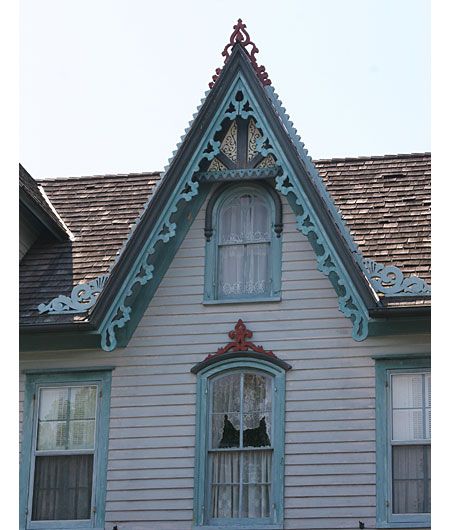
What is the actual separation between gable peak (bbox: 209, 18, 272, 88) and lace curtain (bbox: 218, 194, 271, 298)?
170 cm

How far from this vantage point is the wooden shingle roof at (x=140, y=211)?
20.5m

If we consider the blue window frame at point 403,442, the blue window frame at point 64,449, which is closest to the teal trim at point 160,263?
the blue window frame at point 64,449

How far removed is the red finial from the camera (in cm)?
1970

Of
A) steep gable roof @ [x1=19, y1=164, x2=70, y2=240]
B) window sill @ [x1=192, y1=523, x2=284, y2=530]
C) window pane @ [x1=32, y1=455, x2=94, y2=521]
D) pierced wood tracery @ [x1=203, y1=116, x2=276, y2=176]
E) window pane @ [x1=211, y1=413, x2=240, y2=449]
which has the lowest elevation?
window sill @ [x1=192, y1=523, x2=284, y2=530]

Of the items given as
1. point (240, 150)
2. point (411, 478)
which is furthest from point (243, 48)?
point (411, 478)

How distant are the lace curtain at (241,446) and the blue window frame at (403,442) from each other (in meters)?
1.51

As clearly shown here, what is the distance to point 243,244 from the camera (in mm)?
20500

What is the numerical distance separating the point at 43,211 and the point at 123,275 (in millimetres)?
3048

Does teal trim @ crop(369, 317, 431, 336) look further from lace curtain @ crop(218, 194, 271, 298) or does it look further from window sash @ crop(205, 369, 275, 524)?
lace curtain @ crop(218, 194, 271, 298)

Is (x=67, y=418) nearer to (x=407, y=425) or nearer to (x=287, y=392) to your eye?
(x=287, y=392)

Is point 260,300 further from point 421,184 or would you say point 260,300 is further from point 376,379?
point 421,184

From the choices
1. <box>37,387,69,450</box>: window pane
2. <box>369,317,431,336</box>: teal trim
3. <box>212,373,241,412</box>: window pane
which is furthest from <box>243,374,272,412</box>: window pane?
<box>37,387,69,450</box>: window pane

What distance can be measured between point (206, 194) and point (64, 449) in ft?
13.4

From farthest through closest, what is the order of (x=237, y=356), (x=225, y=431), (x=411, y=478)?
(x=237, y=356) → (x=225, y=431) → (x=411, y=478)
